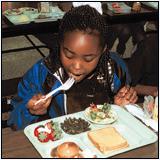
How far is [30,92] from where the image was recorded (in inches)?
Answer: 69.9

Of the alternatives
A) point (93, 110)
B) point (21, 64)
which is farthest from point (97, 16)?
point (21, 64)

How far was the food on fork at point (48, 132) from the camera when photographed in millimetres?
1428

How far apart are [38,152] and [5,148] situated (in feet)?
0.41

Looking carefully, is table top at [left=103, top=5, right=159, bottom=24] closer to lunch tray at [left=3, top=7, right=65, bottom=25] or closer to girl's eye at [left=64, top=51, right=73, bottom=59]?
lunch tray at [left=3, top=7, right=65, bottom=25]

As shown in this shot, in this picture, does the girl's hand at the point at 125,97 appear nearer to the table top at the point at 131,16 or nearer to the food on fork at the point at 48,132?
the food on fork at the point at 48,132

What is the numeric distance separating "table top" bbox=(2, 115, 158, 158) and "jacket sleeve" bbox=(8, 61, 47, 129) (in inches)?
9.0

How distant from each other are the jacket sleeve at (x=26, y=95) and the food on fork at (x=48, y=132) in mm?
220

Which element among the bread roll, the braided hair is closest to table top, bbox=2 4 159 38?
the braided hair

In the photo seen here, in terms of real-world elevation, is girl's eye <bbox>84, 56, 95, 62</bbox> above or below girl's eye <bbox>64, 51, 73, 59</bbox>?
below

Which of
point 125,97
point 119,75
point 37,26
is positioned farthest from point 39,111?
point 37,26

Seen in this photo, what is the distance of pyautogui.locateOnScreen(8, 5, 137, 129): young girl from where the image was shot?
5.04 ft

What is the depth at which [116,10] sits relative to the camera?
359 centimetres

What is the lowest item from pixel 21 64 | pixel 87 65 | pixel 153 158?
pixel 21 64

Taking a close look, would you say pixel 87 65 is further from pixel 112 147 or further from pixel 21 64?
pixel 21 64
